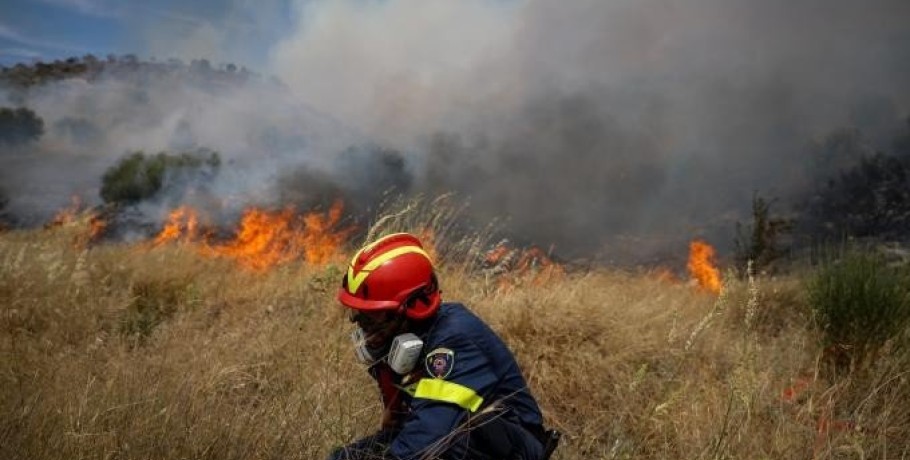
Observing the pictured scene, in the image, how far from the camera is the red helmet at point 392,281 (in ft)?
6.68

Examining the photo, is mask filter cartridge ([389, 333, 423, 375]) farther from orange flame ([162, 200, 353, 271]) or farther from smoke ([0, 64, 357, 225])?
smoke ([0, 64, 357, 225])

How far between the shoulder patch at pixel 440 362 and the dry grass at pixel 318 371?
0.60m

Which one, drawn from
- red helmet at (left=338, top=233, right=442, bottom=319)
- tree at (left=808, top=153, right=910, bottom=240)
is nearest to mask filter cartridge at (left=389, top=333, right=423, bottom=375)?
red helmet at (left=338, top=233, right=442, bottom=319)

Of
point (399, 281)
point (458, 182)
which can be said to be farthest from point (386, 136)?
point (399, 281)

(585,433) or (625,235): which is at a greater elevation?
(585,433)

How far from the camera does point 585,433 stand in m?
3.37

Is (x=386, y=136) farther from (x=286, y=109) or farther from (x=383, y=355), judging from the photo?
(x=383, y=355)

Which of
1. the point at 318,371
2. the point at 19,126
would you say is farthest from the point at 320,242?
the point at 19,126

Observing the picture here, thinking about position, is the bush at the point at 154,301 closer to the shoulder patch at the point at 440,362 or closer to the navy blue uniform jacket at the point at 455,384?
the navy blue uniform jacket at the point at 455,384

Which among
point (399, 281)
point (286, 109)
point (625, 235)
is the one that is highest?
point (286, 109)

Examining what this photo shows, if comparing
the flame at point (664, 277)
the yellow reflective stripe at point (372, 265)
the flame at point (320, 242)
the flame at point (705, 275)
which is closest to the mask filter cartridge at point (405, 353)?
the yellow reflective stripe at point (372, 265)

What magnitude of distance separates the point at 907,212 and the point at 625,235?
30.7ft

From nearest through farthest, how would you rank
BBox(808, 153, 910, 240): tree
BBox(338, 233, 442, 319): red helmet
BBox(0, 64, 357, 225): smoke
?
BBox(338, 233, 442, 319): red helmet
BBox(0, 64, 357, 225): smoke
BBox(808, 153, 910, 240): tree

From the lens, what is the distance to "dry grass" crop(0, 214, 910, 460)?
2.04 m
